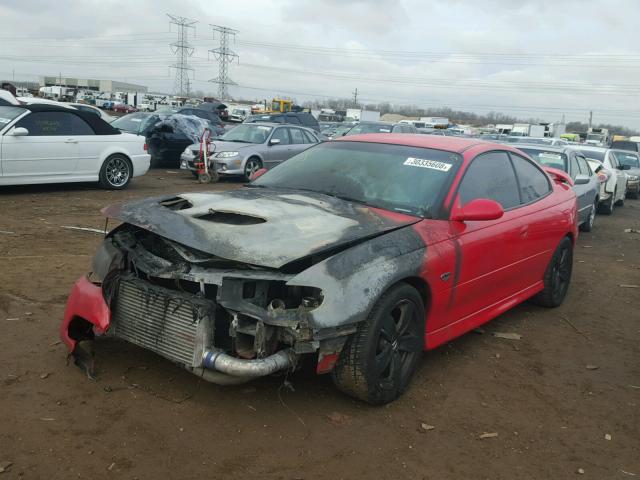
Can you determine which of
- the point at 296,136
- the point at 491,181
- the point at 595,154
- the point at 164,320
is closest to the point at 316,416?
the point at 164,320

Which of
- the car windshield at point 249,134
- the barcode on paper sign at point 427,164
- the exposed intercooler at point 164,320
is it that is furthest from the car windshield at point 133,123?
the exposed intercooler at point 164,320

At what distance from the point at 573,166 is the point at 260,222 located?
8081 millimetres

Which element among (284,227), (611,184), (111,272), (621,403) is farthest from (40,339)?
(611,184)

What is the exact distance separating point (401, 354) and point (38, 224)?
6119mm

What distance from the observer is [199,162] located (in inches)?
574

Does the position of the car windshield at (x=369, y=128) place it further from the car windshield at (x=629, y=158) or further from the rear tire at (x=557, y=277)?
the rear tire at (x=557, y=277)

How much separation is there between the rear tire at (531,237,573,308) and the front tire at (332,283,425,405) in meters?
2.45

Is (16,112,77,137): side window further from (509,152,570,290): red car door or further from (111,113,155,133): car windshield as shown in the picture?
(509,152,570,290): red car door

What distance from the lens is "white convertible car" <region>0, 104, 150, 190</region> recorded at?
9.96m

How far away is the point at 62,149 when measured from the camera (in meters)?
10.6

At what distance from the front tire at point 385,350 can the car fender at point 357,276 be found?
0.12 m

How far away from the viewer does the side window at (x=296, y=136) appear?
15.8 meters

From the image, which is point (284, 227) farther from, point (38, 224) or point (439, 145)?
point (38, 224)

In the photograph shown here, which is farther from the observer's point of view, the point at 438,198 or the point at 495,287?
the point at 495,287
